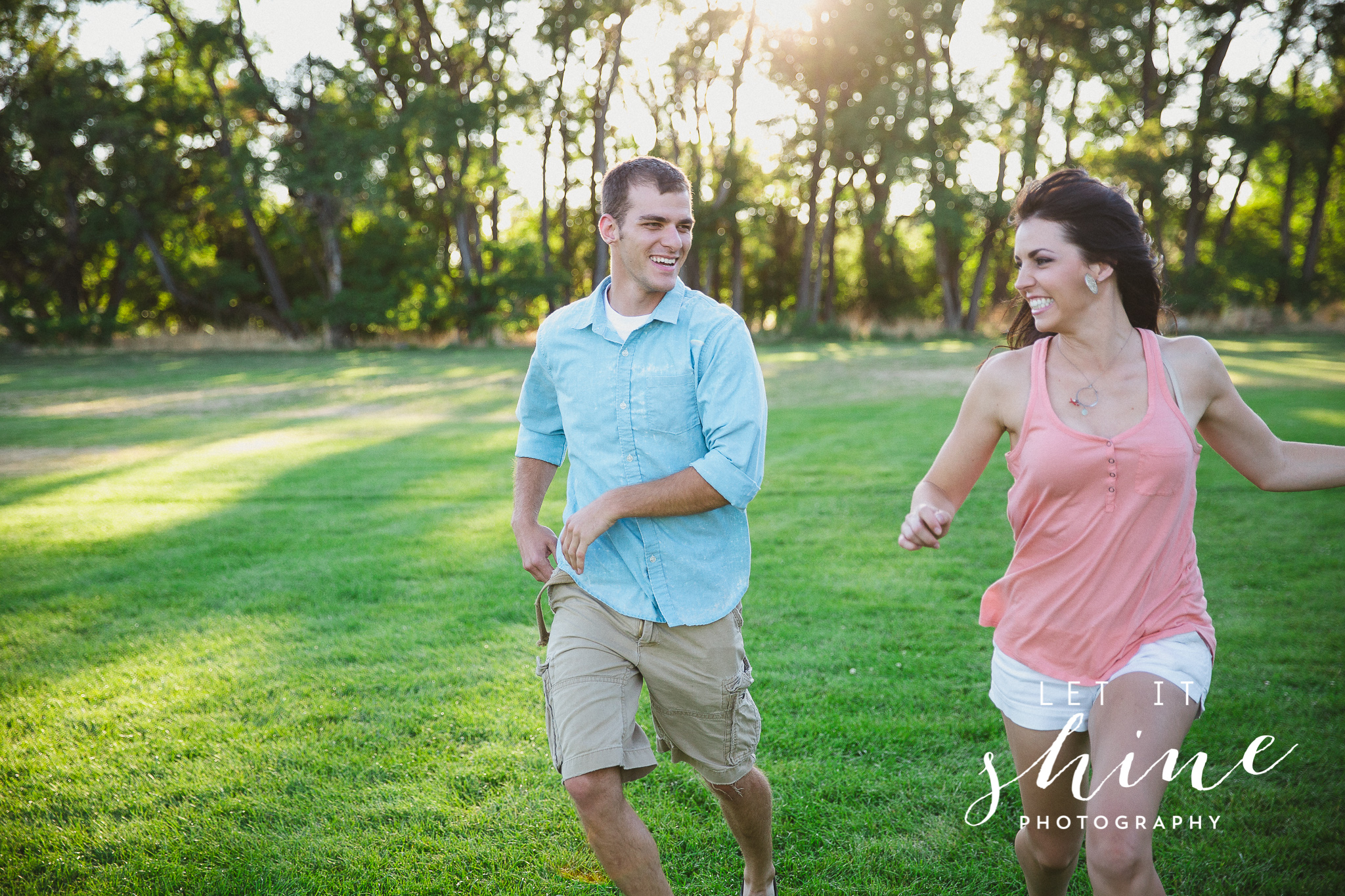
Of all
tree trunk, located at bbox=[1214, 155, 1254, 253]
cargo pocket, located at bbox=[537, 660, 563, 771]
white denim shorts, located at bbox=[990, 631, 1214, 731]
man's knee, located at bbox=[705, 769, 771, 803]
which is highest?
tree trunk, located at bbox=[1214, 155, 1254, 253]

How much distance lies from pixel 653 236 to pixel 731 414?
0.61m

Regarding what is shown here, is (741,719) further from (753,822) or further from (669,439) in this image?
(669,439)

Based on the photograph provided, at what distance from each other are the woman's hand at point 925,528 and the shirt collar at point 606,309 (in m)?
0.91

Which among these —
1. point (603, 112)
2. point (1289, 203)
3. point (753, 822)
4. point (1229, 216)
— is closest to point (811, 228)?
point (603, 112)

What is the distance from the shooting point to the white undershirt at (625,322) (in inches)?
106

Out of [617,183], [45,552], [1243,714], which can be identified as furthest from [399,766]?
[45,552]

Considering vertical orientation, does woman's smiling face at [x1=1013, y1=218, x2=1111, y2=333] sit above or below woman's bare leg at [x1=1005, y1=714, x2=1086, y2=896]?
above

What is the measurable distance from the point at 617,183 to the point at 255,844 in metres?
2.69

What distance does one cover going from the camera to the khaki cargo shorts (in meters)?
2.50

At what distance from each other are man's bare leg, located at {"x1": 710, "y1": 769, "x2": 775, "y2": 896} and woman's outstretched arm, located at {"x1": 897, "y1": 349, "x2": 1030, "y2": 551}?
37.2 inches

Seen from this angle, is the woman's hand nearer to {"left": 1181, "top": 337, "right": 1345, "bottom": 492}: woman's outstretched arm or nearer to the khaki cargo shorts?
the khaki cargo shorts

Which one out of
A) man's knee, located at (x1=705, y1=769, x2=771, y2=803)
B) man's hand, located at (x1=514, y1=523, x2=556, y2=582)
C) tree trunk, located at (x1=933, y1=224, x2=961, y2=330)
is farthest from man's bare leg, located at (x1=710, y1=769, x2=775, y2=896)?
tree trunk, located at (x1=933, y1=224, x2=961, y2=330)

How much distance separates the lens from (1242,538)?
22.5ft

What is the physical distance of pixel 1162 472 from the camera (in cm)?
222
